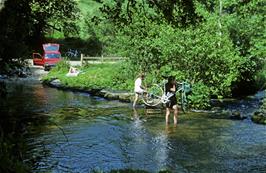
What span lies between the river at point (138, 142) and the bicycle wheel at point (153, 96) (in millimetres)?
702

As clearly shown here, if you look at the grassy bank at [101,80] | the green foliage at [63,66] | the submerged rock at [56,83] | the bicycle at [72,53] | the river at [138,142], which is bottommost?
the river at [138,142]

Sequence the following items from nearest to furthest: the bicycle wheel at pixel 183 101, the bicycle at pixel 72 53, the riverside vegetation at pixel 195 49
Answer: the riverside vegetation at pixel 195 49
the bicycle wheel at pixel 183 101
the bicycle at pixel 72 53

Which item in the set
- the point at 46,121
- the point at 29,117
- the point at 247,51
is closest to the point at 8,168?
the point at 46,121

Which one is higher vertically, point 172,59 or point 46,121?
point 172,59

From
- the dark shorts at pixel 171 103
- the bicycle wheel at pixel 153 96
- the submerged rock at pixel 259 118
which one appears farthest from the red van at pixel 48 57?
the dark shorts at pixel 171 103

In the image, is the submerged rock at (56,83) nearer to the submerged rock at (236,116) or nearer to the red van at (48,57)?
the red van at (48,57)

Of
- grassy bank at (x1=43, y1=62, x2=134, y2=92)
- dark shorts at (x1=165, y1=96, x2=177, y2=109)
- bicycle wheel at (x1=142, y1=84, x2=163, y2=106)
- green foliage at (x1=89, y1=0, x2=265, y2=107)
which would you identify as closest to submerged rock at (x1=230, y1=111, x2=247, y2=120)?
green foliage at (x1=89, y1=0, x2=265, y2=107)

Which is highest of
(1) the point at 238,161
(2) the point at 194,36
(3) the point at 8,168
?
(2) the point at 194,36

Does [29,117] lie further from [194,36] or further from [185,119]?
[194,36]

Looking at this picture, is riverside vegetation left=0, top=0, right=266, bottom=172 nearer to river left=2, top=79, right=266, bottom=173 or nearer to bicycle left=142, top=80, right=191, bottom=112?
bicycle left=142, top=80, right=191, bottom=112

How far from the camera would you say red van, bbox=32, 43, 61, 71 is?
48638 mm

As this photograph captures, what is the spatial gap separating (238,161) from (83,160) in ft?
14.5

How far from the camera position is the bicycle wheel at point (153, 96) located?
80.5 feet

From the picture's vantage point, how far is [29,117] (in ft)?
72.2
